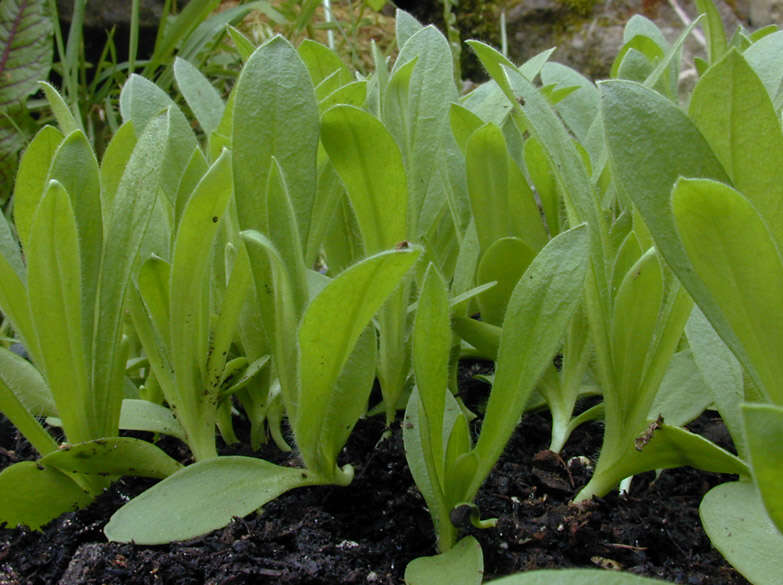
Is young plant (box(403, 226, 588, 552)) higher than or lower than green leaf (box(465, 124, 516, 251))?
lower

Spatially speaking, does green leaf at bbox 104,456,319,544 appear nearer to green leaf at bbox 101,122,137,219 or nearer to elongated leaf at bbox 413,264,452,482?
elongated leaf at bbox 413,264,452,482

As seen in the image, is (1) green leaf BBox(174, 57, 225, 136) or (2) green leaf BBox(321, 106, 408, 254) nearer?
(2) green leaf BBox(321, 106, 408, 254)

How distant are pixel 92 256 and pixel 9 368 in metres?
0.19

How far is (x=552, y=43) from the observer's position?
3.60 meters

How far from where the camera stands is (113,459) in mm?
718

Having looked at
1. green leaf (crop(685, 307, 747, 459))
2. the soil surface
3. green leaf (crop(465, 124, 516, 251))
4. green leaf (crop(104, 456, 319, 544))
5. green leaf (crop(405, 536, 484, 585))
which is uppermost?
green leaf (crop(465, 124, 516, 251))

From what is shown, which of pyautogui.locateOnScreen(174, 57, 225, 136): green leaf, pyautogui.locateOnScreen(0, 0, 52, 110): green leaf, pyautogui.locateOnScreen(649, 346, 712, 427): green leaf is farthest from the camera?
pyautogui.locateOnScreen(0, 0, 52, 110): green leaf

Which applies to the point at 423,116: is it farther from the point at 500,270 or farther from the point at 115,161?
the point at 115,161

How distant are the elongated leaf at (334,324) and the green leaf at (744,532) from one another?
0.96ft

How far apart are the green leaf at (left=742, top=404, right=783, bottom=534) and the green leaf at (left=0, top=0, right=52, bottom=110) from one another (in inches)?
73.3

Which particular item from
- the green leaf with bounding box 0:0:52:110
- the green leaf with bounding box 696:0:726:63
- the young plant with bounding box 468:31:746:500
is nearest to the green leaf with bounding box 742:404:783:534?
the young plant with bounding box 468:31:746:500

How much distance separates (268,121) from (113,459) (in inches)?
13.4

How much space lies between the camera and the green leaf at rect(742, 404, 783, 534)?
41 cm

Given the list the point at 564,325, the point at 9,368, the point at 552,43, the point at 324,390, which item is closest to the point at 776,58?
the point at 564,325
